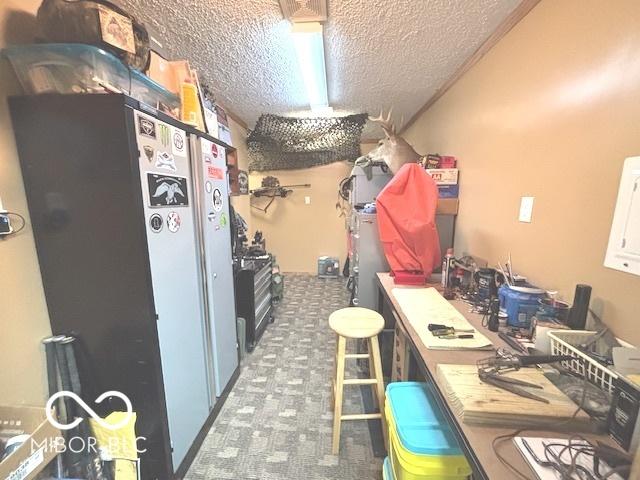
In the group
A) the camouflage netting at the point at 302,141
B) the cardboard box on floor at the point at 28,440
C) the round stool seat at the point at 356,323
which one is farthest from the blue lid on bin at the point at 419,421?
the camouflage netting at the point at 302,141

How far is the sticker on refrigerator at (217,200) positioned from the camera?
178 cm

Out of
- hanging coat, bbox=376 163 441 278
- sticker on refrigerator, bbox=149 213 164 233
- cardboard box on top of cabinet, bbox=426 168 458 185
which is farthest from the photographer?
cardboard box on top of cabinet, bbox=426 168 458 185

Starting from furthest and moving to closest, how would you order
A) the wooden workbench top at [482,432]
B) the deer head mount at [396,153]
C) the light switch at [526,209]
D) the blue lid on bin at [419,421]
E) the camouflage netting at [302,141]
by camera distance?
the camouflage netting at [302,141]
the deer head mount at [396,153]
the light switch at [526,209]
the blue lid on bin at [419,421]
the wooden workbench top at [482,432]

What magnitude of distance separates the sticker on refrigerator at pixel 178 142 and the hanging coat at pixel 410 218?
49.1 inches

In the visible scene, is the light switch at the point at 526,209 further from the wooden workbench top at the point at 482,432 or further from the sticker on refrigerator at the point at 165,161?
the sticker on refrigerator at the point at 165,161

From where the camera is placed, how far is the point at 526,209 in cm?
151

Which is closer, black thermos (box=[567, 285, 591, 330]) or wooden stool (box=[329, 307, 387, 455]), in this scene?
black thermos (box=[567, 285, 591, 330])

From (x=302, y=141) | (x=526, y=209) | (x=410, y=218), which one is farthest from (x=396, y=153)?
(x=302, y=141)

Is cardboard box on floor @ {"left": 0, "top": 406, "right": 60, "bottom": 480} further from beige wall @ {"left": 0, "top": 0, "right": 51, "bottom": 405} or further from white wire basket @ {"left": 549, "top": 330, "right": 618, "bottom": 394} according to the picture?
white wire basket @ {"left": 549, "top": 330, "right": 618, "bottom": 394}

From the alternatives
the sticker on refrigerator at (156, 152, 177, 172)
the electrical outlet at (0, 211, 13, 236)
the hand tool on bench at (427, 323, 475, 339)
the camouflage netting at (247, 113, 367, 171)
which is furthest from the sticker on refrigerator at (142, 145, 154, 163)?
the camouflage netting at (247, 113, 367, 171)

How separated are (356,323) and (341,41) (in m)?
1.87

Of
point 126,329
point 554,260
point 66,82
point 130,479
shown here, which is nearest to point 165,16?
point 66,82

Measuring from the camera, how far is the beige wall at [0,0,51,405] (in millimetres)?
1038

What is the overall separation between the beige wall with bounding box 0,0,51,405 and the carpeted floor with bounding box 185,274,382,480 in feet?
3.05
